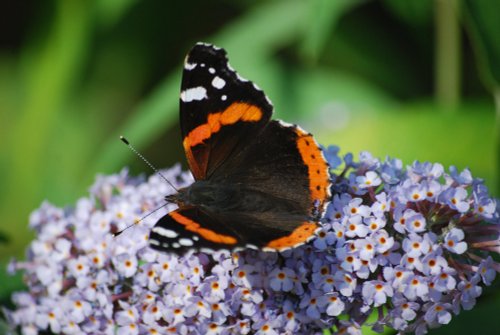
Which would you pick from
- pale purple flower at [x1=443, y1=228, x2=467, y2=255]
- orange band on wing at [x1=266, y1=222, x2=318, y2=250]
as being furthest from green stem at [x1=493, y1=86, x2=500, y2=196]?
orange band on wing at [x1=266, y1=222, x2=318, y2=250]

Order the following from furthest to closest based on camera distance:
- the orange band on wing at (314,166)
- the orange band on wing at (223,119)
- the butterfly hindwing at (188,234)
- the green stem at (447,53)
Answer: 1. the green stem at (447,53)
2. the orange band on wing at (223,119)
3. the orange band on wing at (314,166)
4. the butterfly hindwing at (188,234)

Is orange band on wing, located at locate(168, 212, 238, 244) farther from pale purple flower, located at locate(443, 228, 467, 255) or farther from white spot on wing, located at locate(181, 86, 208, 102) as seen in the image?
pale purple flower, located at locate(443, 228, 467, 255)

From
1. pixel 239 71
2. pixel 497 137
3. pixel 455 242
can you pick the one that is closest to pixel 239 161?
pixel 455 242

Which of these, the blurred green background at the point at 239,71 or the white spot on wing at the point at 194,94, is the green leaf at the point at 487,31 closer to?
the blurred green background at the point at 239,71

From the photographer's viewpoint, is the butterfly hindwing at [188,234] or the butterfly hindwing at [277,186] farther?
the butterfly hindwing at [277,186]

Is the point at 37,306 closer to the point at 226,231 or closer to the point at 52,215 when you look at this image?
Result: the point at 52,215

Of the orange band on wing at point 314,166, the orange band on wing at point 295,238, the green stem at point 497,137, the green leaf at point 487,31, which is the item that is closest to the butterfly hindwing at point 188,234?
the orange band on wing at point 295,238

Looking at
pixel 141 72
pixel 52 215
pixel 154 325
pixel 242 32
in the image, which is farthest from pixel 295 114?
pixel 154 325

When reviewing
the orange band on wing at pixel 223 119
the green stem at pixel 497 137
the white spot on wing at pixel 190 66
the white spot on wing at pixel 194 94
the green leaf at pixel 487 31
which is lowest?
the green stem at pixel 497 137
